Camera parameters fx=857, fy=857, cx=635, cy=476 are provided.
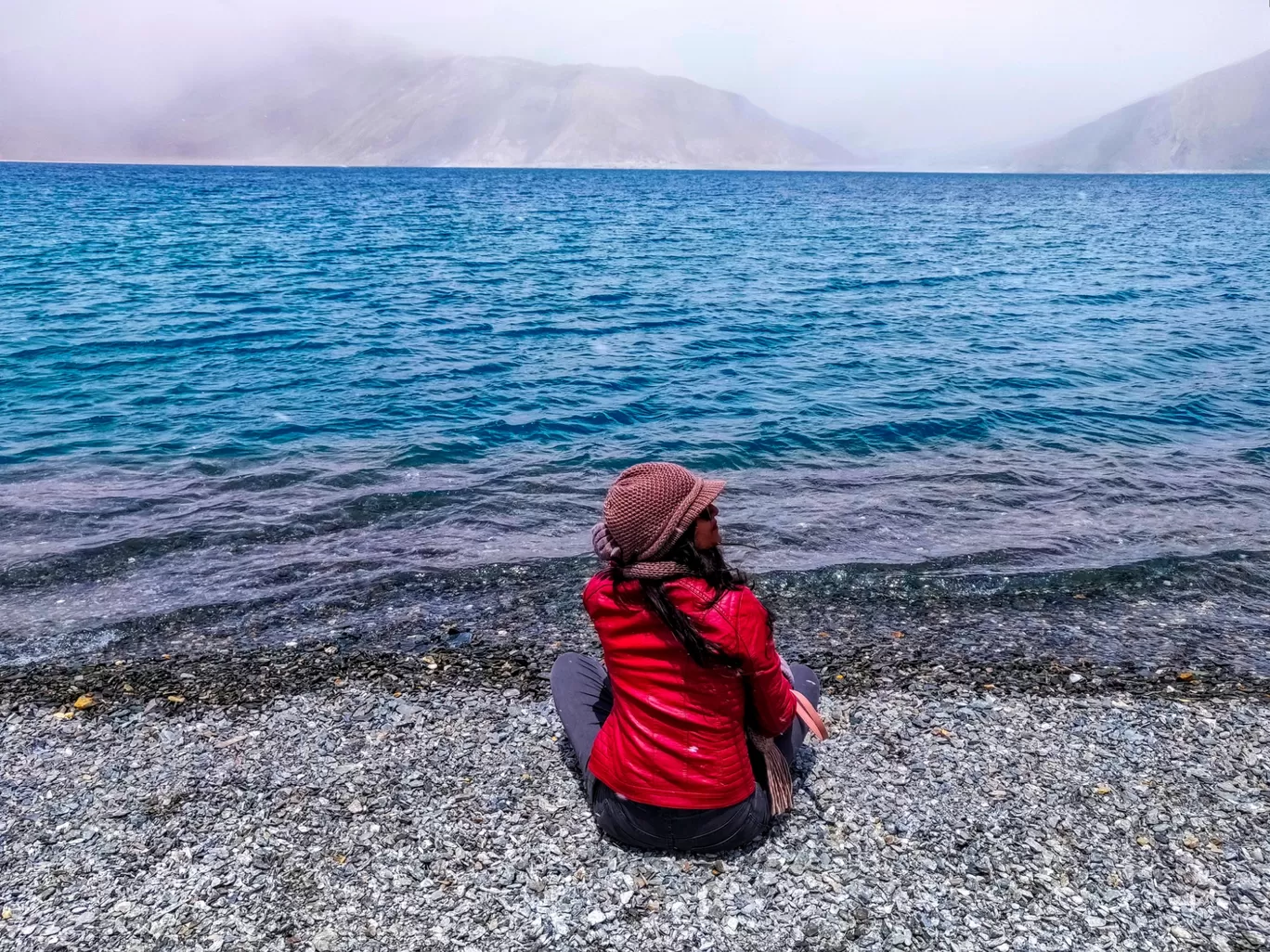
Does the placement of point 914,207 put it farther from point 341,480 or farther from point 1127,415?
point 341,480

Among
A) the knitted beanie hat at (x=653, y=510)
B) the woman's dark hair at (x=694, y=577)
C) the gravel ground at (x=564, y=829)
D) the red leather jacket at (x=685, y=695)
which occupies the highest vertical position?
the knitted beanie hat at (x=653, y=510)

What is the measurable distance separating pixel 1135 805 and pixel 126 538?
489 inches

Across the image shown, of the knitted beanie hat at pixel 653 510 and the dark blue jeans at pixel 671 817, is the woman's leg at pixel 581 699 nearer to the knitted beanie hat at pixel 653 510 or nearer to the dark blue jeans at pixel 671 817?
the dark blue jeans at pixel 671 817

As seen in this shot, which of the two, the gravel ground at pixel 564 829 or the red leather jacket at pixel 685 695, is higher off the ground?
the red leather jacket at pixel 685 695

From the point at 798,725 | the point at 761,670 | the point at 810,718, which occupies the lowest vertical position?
the point at 798,725

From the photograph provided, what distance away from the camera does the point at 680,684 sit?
4977 millimetres

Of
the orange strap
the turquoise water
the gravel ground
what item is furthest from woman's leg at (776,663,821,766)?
the turquoise water

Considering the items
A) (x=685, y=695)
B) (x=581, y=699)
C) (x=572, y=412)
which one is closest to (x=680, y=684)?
(x=685, y=695)

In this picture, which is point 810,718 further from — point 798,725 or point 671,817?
point 671,817

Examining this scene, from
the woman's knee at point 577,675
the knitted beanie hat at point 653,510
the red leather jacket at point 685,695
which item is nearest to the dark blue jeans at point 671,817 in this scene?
the red leather jacket at point 685,695

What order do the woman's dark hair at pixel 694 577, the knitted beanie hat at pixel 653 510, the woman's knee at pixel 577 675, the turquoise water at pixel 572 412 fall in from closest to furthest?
1. the knitted beanie hat at pixel 653 510
2. the woman's dark hair at pixel 694 577
3. the woman's knee at pixel 577 675
4. the turquoise water at pixel 572 412

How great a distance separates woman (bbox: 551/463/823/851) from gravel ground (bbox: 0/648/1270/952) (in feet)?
1.46

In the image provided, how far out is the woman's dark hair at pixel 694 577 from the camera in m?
4.75

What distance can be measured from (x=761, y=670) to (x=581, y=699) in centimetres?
186
